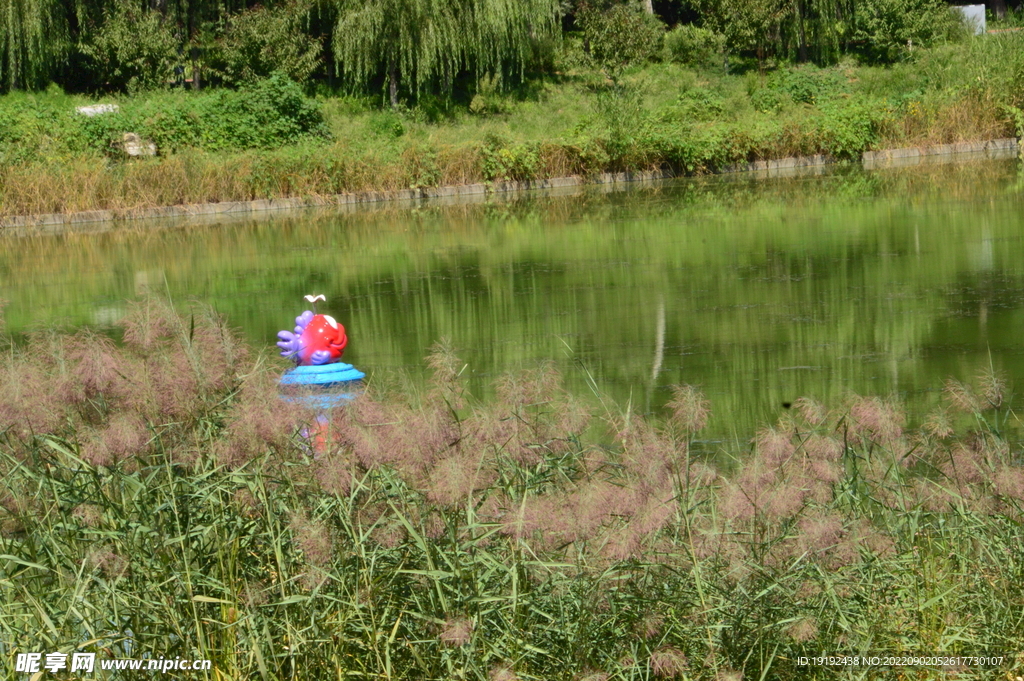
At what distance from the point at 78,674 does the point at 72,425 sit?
873 millimetres

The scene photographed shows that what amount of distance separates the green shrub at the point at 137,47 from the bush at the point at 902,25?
19.8 metres

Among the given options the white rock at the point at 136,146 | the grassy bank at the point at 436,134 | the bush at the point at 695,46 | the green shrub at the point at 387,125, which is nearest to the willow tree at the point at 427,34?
the green shrub at the point at 387,125

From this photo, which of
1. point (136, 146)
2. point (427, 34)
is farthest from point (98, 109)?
point (427, 34)

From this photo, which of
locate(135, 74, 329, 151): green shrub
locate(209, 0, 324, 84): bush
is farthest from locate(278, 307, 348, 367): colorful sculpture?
locate(209, 0, 324, 84): bush

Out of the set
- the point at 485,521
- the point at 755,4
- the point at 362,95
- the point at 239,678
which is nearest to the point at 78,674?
the point at 239,678

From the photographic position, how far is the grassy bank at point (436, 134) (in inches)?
1095

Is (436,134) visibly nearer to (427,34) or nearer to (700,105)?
(427,34)

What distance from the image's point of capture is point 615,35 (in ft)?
124

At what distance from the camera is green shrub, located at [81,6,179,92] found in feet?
113

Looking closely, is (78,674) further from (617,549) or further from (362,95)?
(362,95)

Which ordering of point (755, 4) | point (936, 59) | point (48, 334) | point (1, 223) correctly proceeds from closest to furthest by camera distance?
point (48, 334) < point (1, 223) < point (936, 59) < point (755, 4)

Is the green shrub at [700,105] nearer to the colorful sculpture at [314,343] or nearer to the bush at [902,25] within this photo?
the bush at [902,25]

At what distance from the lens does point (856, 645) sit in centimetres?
417

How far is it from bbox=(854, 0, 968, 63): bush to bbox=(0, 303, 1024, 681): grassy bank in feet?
119
